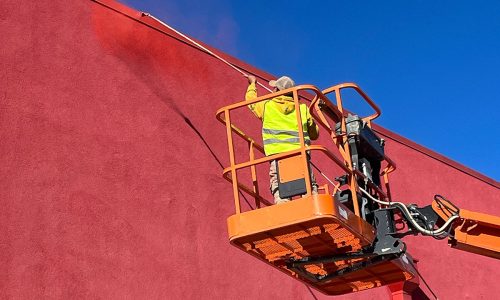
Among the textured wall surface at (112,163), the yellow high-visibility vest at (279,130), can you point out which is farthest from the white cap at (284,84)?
the textured wall surface at (112,163)

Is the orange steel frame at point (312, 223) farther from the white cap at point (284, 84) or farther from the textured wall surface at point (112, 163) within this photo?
the textured wall surface at point (112, 163)

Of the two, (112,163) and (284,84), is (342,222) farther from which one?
(112,163)

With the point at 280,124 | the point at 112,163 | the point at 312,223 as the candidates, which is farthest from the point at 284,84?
the point at 112,163

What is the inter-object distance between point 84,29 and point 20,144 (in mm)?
1854

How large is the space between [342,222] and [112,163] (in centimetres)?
359

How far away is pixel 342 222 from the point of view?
6.03 m

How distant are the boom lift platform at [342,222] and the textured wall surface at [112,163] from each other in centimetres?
216

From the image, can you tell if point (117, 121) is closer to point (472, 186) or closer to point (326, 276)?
point (326, 276)

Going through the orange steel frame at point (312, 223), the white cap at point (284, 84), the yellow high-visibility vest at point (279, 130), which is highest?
the white cap at point (284, 84)

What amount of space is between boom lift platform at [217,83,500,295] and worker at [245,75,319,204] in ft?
0.61

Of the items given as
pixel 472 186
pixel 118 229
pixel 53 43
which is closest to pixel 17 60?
pixel 53 43

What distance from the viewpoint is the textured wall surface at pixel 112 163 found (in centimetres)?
785

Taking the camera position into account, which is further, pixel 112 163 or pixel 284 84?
pixel 112 163

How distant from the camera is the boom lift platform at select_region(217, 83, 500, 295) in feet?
20.0
